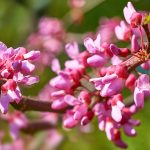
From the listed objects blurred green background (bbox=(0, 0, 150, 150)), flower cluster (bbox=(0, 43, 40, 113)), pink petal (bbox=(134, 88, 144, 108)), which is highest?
flower cluster (bbox=(0, 43, 40, 113))

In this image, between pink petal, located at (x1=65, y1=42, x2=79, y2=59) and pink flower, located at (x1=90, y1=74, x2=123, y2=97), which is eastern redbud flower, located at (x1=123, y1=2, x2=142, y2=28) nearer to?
pink flower, located at (x1=90, y1=74, x2=123, y2=97)

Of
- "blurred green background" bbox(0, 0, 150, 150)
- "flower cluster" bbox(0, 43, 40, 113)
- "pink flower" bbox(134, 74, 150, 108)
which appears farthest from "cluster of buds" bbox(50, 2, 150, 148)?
"blurred green background" bbox(0, 0, 150, 150)

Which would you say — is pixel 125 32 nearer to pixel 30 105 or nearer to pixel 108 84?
pixel 108 84

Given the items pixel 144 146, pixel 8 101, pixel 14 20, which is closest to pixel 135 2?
pixel 8 101

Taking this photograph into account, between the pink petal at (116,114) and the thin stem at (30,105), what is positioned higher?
the thin stem at (30,105)

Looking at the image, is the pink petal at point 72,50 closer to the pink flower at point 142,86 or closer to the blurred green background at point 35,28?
the pink flower at point 142,86

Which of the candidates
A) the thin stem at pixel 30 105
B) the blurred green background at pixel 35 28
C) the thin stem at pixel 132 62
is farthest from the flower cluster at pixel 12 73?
the blurred green background at pixel 35 28
